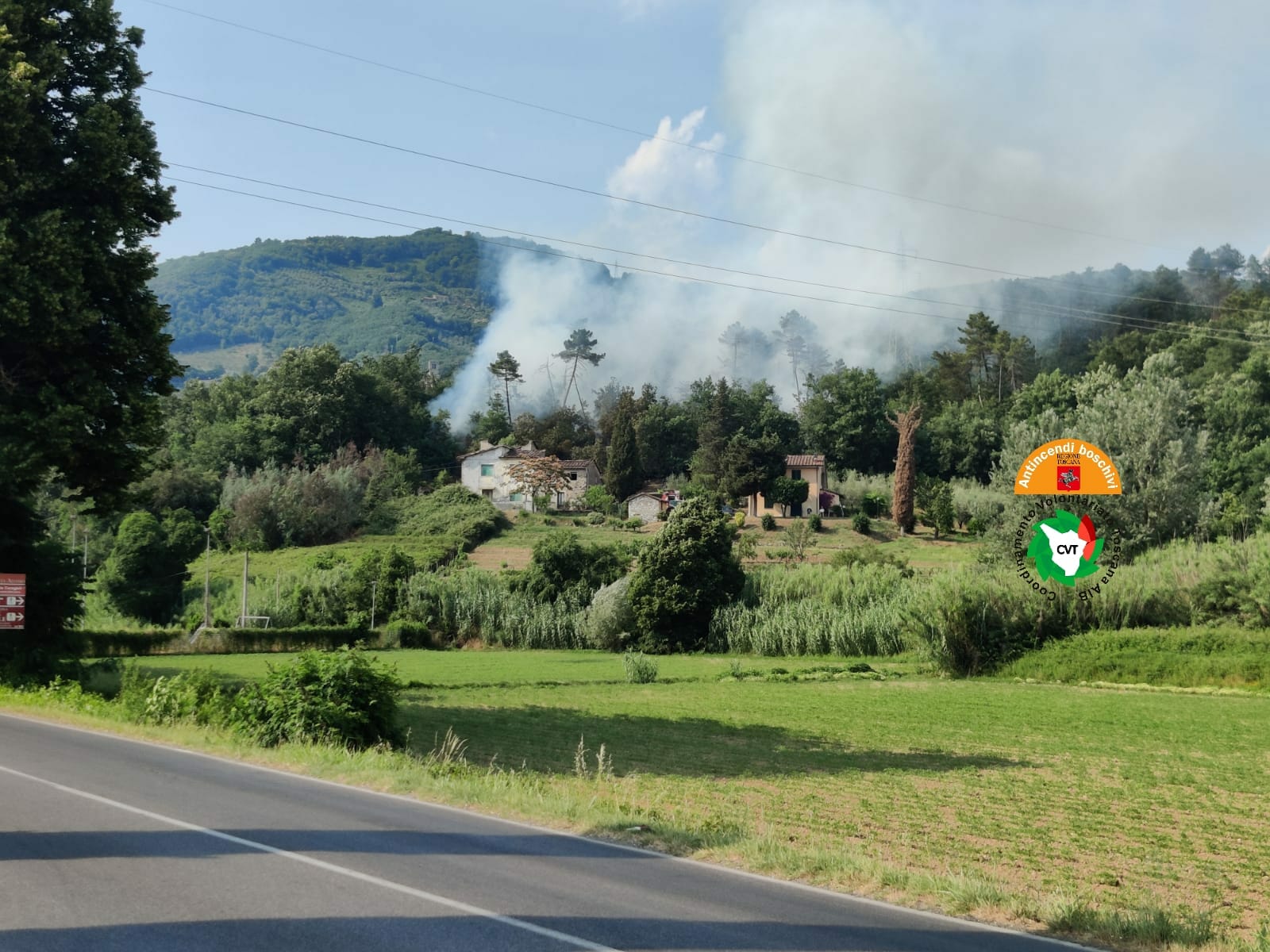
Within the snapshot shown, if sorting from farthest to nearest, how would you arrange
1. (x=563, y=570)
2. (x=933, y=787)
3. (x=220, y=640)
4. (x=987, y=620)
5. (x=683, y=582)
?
1. (x=563, y=570)
2. (x=683, y=582)
3. (x=220, y=640)
4. (x=987, y=620)
5. (x=933, y=787)

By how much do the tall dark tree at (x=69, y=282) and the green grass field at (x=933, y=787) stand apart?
10.0 m

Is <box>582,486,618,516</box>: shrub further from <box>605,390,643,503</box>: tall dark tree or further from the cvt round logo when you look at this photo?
the cvt round logo

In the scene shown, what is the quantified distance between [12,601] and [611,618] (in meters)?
43.0

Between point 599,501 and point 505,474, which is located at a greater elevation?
point 505,474

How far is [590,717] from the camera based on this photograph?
30.4 meters

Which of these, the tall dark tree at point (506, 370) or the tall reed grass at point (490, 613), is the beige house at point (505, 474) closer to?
the tall reed grass at point (490, 613)

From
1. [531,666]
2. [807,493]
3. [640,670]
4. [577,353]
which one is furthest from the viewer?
[577,353]

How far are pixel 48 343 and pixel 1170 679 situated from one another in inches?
1565

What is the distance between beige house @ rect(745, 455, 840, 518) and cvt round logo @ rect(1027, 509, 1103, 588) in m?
45.5

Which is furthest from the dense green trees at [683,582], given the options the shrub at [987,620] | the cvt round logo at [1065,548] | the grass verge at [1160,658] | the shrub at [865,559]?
the grass verge at [1160,658]

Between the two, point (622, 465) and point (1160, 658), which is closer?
point (1160, 658)

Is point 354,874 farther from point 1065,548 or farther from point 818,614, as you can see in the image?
point 818,614

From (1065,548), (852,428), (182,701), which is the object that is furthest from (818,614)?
(852,428)

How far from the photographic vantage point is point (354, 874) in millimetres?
8617
